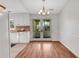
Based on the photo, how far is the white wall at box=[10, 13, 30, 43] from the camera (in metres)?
10.8

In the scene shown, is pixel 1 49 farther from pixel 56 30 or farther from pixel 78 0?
pixel 56 30

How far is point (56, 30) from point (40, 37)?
5.58 feet

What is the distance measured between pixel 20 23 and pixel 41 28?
7.56 ft

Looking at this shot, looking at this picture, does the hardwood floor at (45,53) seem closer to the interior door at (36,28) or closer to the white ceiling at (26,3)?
the white ceiling at (26,3)

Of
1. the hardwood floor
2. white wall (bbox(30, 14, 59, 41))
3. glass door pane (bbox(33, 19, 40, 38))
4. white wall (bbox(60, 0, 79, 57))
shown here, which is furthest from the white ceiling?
glass door pane (bbox(33, 19, 40, 38))

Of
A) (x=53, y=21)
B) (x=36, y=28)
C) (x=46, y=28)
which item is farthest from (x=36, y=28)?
(x=53, y=21)

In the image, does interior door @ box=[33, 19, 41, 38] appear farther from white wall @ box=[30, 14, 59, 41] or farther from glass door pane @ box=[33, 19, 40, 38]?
white wall @ box=[30, 14, 59, 41]

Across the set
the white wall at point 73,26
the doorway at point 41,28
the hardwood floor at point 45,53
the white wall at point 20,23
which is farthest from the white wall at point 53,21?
the white wall at point 73,26

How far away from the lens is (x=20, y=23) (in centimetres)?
1135

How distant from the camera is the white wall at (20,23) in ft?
35.6

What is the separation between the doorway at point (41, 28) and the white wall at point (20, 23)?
1.28m

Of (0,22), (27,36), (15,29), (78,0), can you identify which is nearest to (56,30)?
(27,36)

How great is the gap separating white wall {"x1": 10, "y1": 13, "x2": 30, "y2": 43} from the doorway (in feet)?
4.19

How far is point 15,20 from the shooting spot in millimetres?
11305
